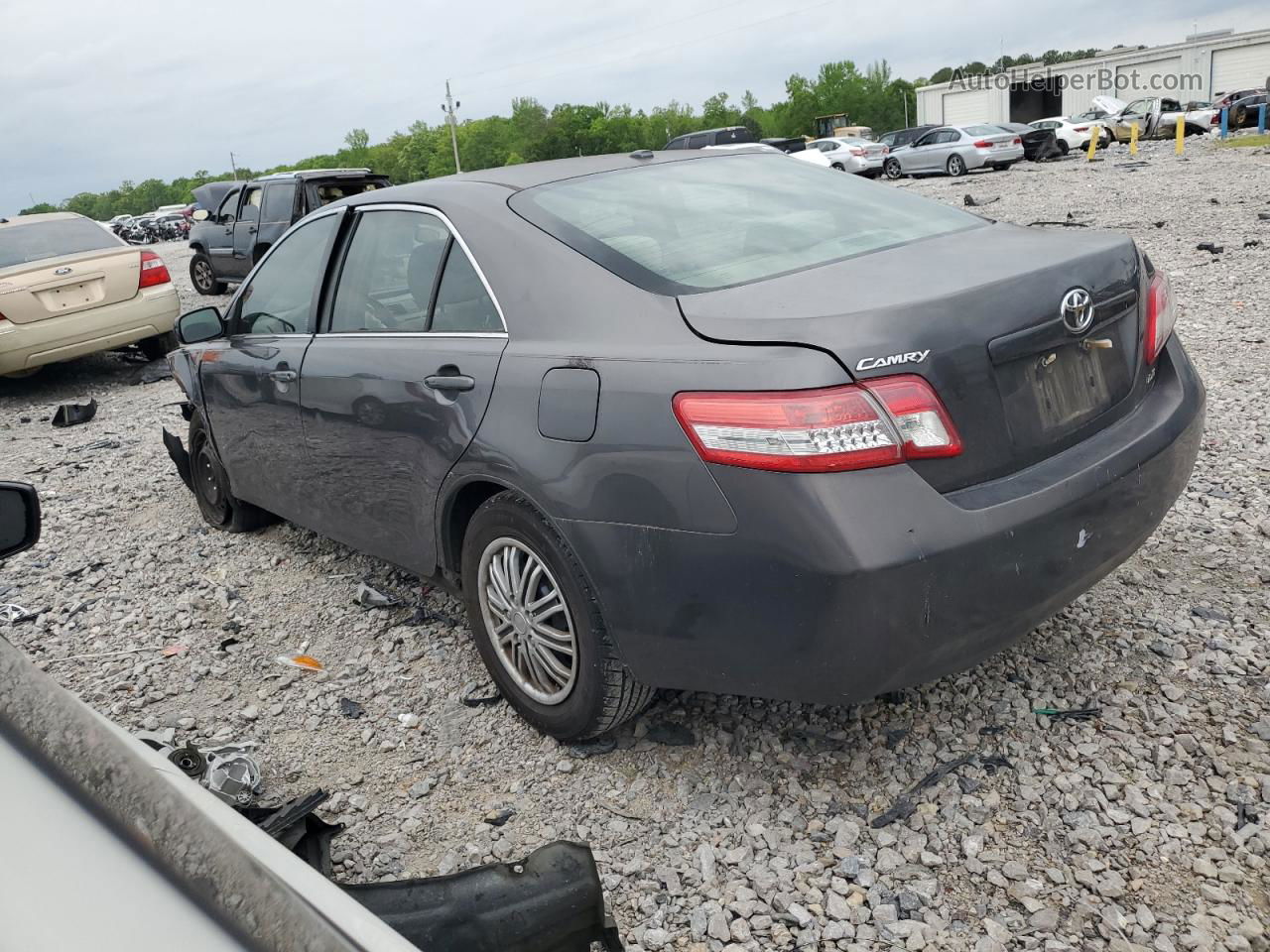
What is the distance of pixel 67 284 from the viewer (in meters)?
9.72

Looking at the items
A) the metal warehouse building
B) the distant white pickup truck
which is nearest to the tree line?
the metal warehouse building

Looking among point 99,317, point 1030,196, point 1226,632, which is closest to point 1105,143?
point 1030,196

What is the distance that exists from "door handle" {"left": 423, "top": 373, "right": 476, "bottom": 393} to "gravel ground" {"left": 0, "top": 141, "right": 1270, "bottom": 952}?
1104 millimetres

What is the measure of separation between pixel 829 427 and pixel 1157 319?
1362mm

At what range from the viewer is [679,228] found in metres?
3.17

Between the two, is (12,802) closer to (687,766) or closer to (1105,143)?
(687,766)

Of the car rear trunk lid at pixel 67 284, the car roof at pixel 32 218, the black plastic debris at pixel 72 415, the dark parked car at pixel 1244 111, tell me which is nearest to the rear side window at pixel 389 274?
the black plastic debris at pixel 72 415

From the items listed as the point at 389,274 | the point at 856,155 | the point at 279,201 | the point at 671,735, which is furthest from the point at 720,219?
the point at 856,155

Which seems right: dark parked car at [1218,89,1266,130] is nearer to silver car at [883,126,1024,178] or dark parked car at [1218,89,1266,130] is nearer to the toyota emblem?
silver car at [883,126,1024,178]

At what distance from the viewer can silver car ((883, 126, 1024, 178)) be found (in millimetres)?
28656

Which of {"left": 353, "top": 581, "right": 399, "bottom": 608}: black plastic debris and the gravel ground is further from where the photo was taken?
{"left": 353, "top": 581, "right": 399, "bottom": 608}: black plastic debris

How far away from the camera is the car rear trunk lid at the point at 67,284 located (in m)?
9.46

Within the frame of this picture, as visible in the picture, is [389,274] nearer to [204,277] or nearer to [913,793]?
[913,793]

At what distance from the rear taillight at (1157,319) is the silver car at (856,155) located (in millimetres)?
29473
